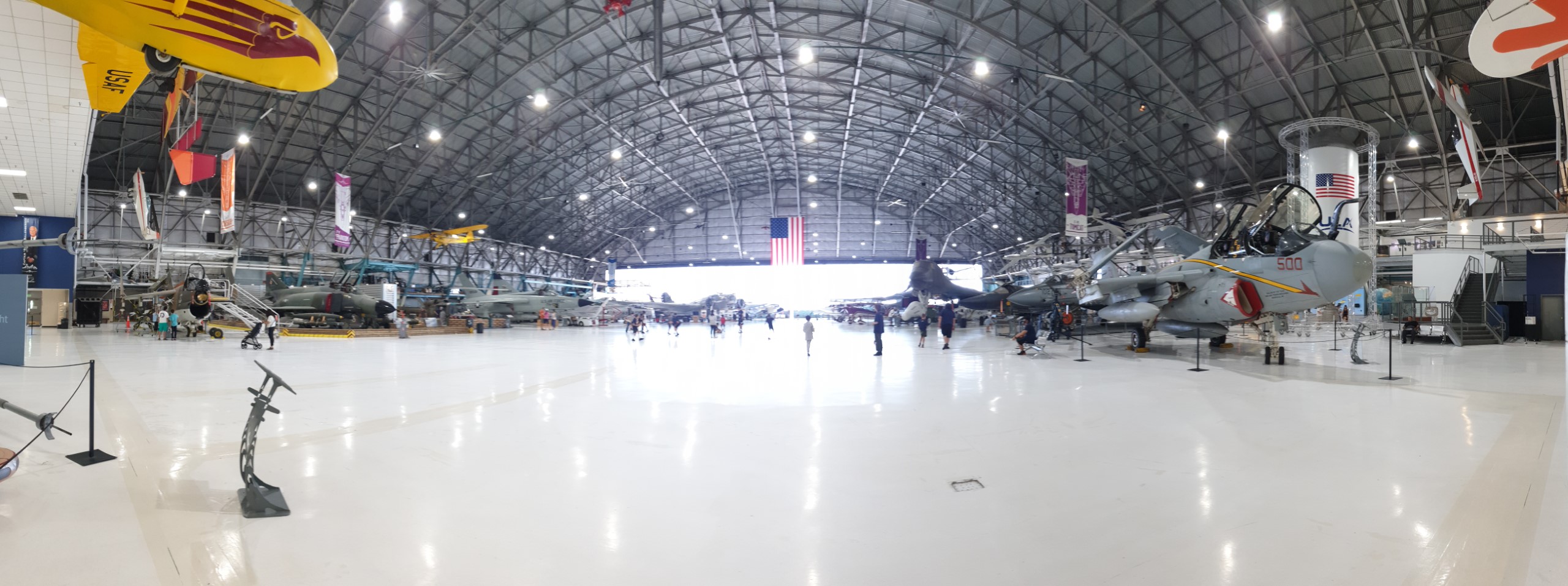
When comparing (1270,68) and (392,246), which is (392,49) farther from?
(1270,68)

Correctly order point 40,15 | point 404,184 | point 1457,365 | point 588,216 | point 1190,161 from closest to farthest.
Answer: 1. point 40,15
2. point 1457,365
3. point 1190,161
4. point 404,184
5. point 588,216

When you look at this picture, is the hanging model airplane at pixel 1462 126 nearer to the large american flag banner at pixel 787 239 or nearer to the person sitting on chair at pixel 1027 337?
the person sitting on chair at pixel 1027 337

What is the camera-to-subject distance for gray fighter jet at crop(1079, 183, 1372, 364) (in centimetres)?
930

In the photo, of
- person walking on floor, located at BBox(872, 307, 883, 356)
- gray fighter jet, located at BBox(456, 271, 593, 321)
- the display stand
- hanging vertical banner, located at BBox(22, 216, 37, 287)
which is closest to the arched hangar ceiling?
gray fighter jet, located at BBox(456, 271, 593, 321)

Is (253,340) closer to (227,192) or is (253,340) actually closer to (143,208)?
(227,192)

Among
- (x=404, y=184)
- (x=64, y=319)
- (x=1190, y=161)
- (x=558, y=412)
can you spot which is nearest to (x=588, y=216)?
(x=404, y=184)

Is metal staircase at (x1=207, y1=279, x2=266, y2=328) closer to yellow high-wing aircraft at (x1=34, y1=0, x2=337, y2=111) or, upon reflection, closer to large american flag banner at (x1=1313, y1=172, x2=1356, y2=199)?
yellow high-wing aircraft at (x1=34, y1=0, x2=337, y2=111)

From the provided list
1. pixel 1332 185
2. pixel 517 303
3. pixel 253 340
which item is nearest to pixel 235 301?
pixel 253 340

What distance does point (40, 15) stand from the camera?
20.0 feet

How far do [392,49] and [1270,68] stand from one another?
3169cm

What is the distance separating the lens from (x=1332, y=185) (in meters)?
16.0

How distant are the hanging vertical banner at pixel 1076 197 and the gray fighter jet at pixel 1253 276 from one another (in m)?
7.77

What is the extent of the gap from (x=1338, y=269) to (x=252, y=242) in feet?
143

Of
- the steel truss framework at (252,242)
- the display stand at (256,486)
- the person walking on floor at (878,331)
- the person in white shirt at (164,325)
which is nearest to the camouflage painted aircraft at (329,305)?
the steel truss framework at (252,242)
